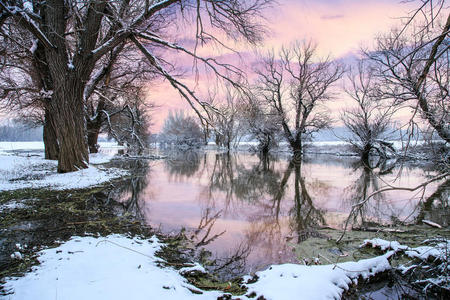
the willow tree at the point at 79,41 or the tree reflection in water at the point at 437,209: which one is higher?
the willow tree at the point at 79,41

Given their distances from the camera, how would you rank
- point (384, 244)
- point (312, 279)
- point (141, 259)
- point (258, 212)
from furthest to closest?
point (258, 212), point (384, 244), point (141, 259), point (312, 279)

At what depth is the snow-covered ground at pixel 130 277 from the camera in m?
2.00

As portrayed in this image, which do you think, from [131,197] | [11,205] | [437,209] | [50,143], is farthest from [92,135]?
[437,209]

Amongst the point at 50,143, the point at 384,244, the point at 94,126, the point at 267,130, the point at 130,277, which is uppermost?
the point at 267,130

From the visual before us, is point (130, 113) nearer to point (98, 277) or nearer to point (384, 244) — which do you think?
point (98, 277)

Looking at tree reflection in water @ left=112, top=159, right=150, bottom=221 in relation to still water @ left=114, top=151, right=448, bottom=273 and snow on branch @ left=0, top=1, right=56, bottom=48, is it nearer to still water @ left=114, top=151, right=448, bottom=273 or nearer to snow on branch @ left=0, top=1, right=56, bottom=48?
still water @ left=114, top=151, right=448, bottom=273

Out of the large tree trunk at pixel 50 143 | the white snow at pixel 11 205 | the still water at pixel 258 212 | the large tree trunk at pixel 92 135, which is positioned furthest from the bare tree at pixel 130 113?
the white snow at pixel 11 205

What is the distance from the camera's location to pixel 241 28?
277 inches

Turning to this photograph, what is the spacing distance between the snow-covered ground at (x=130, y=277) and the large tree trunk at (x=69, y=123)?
5.94 metres

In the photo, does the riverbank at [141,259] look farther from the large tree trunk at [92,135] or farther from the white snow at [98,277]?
the large tree trunk at [92,135]

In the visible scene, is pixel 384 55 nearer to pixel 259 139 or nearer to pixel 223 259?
pixel 223 259

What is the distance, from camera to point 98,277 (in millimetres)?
2223

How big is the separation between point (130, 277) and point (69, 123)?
720 centimetres

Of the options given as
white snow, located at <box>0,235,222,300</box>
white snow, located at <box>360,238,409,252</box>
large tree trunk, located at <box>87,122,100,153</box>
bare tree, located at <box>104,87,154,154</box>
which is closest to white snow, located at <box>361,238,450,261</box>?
white snow, located at <box>360,238,409,252</box>
